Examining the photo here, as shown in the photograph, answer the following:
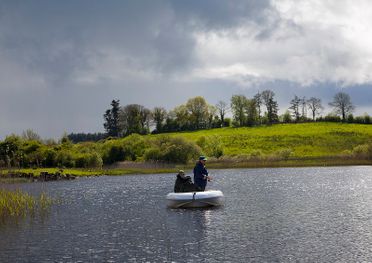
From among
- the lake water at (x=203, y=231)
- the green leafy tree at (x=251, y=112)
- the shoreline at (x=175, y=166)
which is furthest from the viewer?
the green leafy tree at (x=251, y=112)

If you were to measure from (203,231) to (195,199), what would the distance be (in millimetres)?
8040

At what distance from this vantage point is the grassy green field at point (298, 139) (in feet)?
330

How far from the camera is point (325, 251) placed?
17.3m

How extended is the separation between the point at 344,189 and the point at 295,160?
41.4 meters

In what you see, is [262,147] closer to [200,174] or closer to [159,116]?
[159,116]

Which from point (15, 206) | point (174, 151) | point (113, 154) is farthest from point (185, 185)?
point (113, 154)

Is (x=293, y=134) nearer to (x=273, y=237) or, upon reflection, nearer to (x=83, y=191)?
(x=83, y=191)

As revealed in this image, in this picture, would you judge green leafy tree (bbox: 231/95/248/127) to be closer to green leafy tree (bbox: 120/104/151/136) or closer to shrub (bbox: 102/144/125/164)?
green leafy tree (bbox: 120/104/151/136)

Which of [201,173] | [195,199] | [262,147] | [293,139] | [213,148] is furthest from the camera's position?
[293,139]

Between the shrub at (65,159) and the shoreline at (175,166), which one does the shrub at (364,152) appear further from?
the shrub at (65,159)

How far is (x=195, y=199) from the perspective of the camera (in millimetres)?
29969

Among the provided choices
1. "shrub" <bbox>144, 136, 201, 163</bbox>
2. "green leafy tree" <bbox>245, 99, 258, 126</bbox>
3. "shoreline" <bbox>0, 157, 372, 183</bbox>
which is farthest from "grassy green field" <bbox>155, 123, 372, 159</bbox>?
"shrub" <bbox>144, 136, 201, 163</bbox>

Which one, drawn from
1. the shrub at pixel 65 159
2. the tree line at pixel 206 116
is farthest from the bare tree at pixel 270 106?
the shrub at pixel 65 159

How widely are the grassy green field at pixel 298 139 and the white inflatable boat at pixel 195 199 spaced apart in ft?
197
